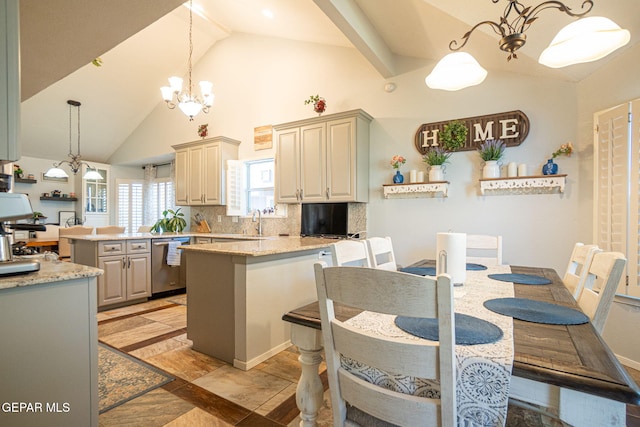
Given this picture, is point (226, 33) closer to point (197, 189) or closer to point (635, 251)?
point (197, 189)

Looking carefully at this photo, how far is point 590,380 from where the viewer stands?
2.21ft

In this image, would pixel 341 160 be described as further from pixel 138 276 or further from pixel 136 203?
pixel 136 203

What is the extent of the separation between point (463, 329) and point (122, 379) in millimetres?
2325

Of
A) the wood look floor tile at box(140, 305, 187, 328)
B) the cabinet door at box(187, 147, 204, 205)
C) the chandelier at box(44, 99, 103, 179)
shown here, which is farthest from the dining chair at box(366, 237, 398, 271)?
the chandelier at box(44, 99, 103, 179)

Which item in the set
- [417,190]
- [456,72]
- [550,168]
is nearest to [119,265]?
[417,190]

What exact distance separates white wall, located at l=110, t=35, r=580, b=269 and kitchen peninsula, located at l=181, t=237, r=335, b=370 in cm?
151

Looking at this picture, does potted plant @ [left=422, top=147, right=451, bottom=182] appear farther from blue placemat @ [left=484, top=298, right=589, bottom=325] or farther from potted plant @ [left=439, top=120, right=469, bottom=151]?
blue placemat @ [left=484, top=298, right=589, bottom=325]

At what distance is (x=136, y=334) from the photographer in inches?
115

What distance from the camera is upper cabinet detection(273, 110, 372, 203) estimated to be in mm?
3639

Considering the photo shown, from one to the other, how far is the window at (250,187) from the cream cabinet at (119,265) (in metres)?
1.44

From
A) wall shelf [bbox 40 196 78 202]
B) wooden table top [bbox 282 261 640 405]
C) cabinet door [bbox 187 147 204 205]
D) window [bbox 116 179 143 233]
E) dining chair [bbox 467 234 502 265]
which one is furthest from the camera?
window [bbox 116 179 143 233]

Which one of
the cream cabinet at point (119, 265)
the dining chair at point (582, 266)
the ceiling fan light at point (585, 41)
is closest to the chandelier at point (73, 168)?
the cream cabinet at point (119, 265)

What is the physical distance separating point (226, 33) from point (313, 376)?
18.8 feet

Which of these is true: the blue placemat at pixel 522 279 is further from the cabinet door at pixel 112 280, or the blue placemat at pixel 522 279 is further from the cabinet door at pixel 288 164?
the cabinet door at pixel 112 280
